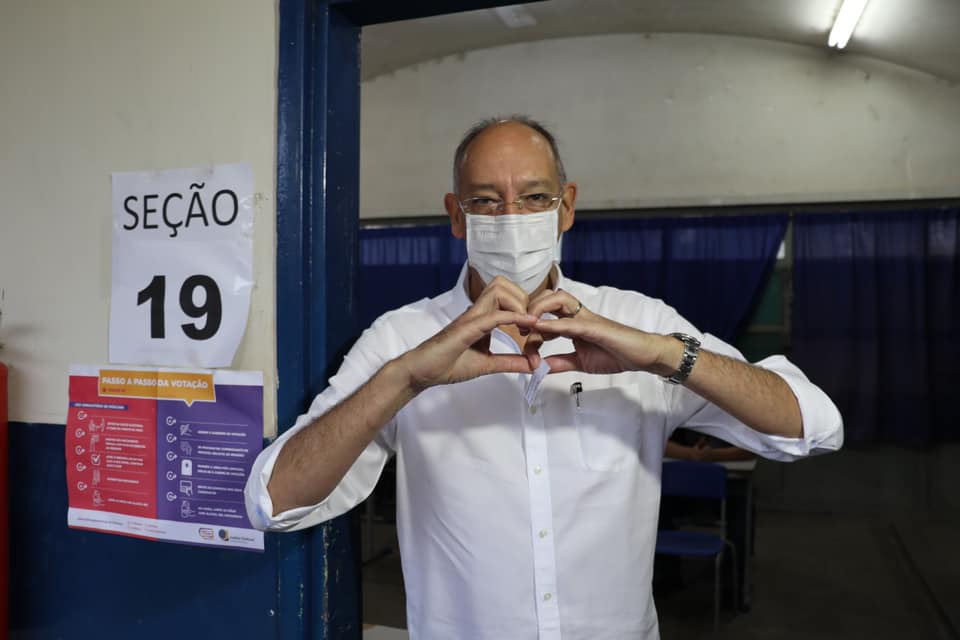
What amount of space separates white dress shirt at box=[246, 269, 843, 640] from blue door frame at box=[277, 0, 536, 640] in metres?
0.08

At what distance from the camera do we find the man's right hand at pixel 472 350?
1.04 meters

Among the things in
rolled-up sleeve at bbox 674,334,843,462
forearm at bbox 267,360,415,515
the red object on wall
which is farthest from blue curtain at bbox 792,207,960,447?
the red object on wall

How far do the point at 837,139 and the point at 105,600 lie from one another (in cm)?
617

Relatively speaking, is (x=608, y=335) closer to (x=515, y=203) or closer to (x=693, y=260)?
(x=515, y=203)

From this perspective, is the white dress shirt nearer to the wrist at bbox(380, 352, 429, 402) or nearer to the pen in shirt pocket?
the pen in shirt pocket

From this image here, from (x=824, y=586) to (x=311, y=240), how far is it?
4303 mm

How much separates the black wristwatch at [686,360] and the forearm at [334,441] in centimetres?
38

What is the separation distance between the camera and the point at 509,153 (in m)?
1.25

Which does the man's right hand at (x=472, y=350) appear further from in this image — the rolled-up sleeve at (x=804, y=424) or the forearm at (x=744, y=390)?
the rolled-up sleeve at (x=804, y=424)

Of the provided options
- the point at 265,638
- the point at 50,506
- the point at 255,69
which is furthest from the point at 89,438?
the point at 255,69

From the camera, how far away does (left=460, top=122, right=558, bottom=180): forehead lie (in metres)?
1.25

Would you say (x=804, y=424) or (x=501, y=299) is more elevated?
(x=501, y=299)

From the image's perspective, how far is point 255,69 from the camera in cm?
128

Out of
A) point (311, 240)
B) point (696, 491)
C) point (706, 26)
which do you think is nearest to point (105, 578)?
point (311, 240)
